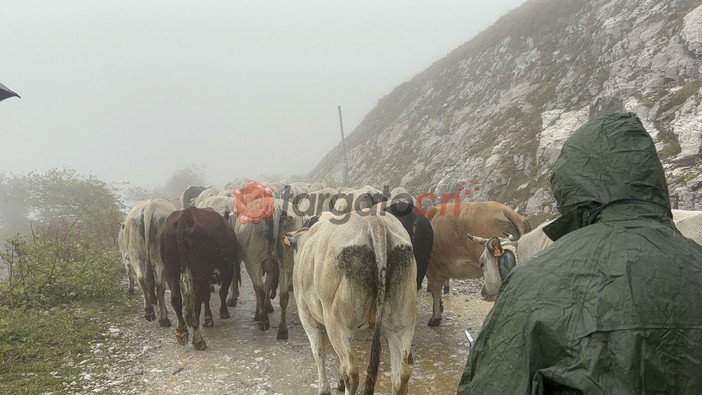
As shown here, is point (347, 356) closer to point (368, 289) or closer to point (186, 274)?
point (368, 289)

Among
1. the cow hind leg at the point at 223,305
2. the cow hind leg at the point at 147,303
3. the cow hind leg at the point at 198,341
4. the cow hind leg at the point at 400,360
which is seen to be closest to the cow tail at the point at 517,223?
the cow hind leg at the point at 400,360

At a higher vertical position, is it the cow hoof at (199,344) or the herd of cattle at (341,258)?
the herd of cattle at (341,258)

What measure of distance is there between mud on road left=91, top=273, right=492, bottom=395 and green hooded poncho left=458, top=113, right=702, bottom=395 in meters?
4.48

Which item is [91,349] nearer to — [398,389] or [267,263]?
[267,263]

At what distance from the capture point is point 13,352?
606 cm

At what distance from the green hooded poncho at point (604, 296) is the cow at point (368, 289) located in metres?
2.88

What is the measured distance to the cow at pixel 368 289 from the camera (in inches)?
180

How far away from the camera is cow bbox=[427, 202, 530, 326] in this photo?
7.83 metres

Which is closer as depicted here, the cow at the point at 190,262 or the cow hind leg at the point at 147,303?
the cow at the point at 190,262

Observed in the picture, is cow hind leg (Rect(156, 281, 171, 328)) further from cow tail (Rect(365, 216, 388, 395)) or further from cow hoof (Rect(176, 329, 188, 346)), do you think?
cow tail (Rect(365, 216, 388, 395))

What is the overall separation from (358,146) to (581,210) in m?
38.4

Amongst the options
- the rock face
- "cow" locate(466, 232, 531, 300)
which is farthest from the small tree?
"cow" locate(466, 232, 531, 300)

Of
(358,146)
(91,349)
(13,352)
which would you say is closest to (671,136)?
(91,349)

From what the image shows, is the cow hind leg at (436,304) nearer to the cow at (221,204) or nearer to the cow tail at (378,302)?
the cow tail at (378,302)
